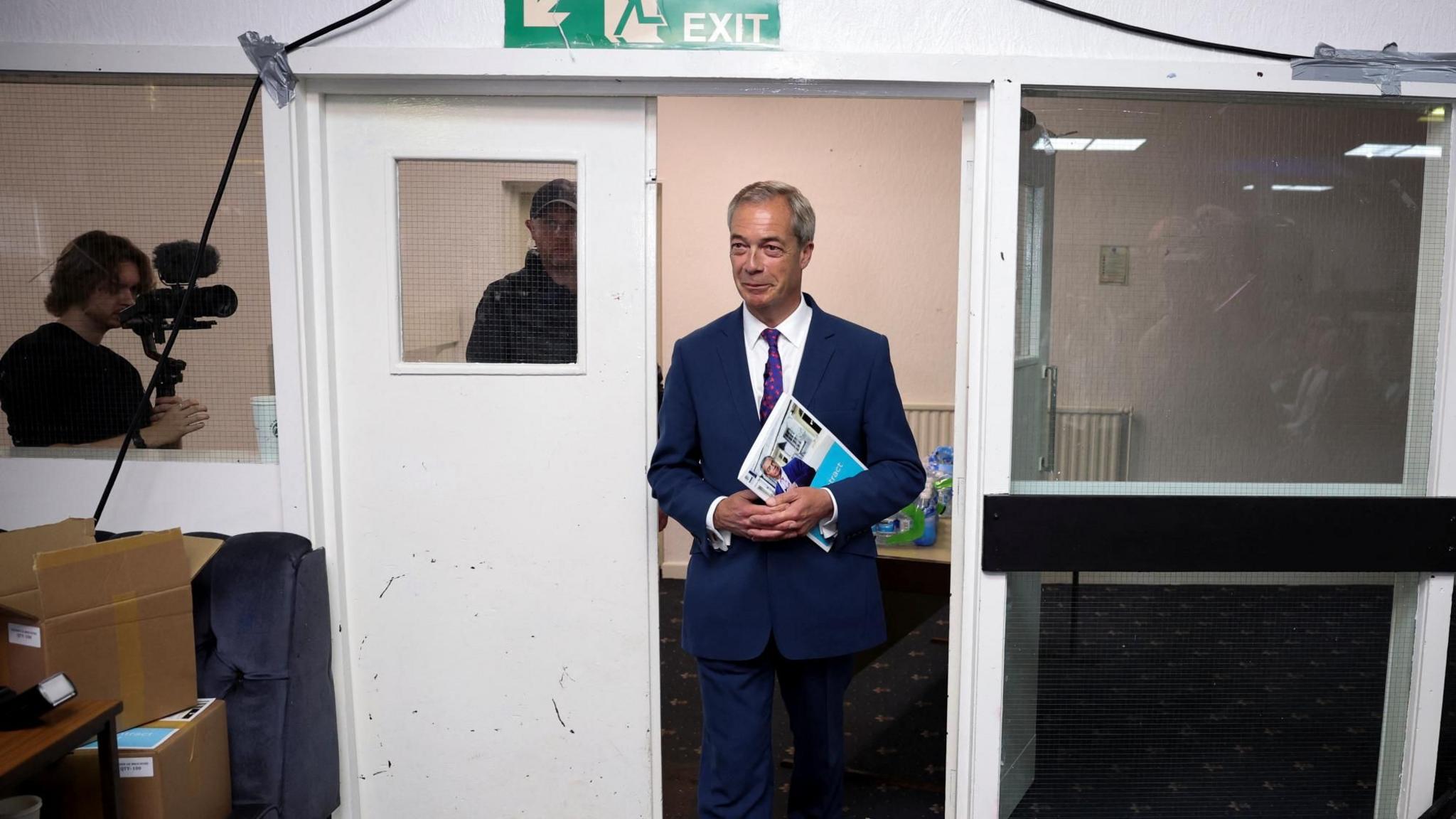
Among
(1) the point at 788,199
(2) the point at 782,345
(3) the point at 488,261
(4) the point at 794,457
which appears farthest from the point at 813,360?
(3) the point at 488,261

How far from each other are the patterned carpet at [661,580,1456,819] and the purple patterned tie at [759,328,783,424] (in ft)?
2.47

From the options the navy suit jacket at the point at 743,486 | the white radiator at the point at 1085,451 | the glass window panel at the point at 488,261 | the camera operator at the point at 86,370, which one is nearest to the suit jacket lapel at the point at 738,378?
the navy suit jacket at the point at 743,486

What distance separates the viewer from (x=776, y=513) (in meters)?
1.77

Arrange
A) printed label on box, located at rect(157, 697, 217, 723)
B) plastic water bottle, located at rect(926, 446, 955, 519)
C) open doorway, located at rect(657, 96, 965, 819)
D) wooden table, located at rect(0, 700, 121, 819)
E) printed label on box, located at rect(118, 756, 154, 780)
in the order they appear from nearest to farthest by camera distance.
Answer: wooden table, located at rect(0, 700, 121, 819) < printed label on box, located at rect(118, 756, 154, 780) < printed label on box, located at rect(157, 697, 217, 723) < plastic water bottle, located at rect(926, 446, 955, 519) < open doorway, located at rect(657, 96, 965, 819)

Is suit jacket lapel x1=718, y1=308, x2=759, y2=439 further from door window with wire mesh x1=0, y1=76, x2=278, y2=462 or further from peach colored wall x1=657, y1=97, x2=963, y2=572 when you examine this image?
peach colored wall x1=657, y1=97, x2=963, y2=572

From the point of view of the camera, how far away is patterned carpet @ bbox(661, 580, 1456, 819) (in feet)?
6.69

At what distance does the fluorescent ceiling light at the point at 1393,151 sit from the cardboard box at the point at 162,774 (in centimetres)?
257

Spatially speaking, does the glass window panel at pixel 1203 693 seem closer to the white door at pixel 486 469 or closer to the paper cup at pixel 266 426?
the white door at pixel 486 469

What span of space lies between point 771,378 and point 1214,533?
100 centimetres

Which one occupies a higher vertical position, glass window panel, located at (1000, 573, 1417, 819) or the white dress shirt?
the white dress shirt

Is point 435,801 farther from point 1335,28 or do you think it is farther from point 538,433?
point 1335,28

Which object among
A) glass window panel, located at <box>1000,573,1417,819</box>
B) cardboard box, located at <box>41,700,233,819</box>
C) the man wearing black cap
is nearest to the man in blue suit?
the man wearing black cap

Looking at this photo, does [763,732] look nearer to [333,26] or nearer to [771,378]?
[771,378]

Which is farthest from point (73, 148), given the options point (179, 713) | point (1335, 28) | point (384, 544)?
point (1335, 28)
